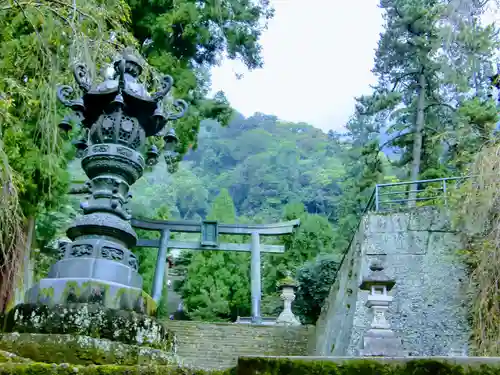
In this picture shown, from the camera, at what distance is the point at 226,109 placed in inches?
480

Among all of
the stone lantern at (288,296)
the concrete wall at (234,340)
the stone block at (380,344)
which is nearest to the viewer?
the stone block at (380,344)

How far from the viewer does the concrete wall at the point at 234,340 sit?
10.9 metres

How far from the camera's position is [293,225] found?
1472 centimetres

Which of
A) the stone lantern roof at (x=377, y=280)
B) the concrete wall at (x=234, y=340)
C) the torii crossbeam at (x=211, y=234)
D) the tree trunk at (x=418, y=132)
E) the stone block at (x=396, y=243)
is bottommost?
the concrete wall at (x=234, y=340)

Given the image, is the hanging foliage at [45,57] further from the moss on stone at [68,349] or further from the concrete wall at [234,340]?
the concrete wall at [234,340]

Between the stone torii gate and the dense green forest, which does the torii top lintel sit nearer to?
the stone torii gate

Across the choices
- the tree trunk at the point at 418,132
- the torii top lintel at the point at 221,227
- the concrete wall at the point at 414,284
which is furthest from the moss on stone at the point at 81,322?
the tree trunk at the point at 418,132

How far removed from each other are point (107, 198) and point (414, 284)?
708 centimetres

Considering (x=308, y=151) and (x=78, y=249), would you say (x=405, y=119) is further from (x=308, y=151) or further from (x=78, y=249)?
(x=308, y=151)

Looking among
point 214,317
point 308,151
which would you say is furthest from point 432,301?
point 308,151

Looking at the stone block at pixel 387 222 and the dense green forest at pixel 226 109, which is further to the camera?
the stone block at pixel 387 222

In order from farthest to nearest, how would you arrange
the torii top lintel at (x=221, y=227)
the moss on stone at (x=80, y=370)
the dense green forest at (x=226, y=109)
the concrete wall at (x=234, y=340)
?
the torii top lintel at (x=221, y=227) → the concrete wall at (x=234, y=340) → the dense green forest at (x=226, y=109) → the moss on stone at (x=80, y=370)

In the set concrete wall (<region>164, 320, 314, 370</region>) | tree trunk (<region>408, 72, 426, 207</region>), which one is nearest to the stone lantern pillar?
concrete wall (<region>164, 320, 314, 370</region>)

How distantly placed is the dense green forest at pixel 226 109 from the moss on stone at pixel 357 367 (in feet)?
8.15
